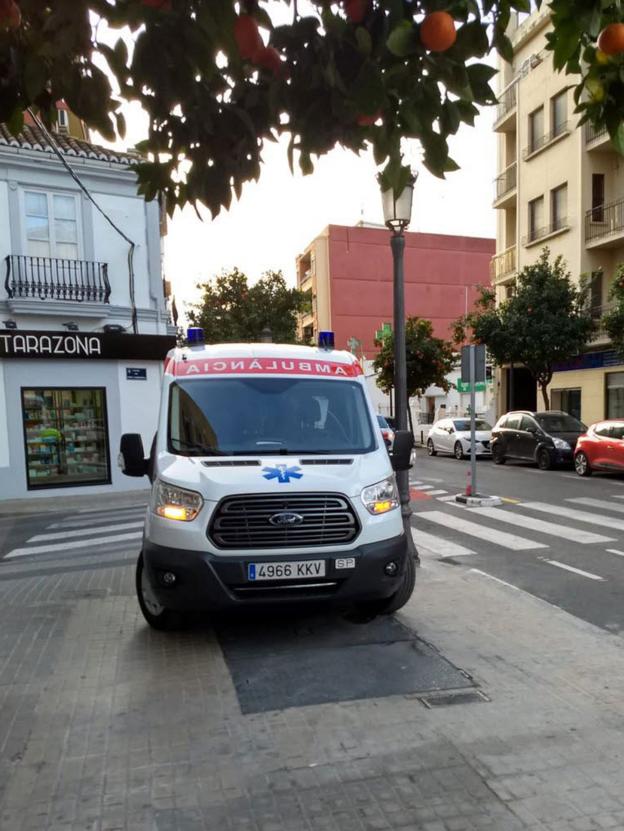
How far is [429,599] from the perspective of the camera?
6031mm

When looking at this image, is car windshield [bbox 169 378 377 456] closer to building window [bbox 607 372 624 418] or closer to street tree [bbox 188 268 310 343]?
building window [bbox 607 372 624 418]

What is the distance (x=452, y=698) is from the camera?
3898 millimetres

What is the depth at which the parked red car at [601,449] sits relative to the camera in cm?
1570

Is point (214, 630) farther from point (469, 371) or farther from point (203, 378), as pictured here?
point (469, 371)

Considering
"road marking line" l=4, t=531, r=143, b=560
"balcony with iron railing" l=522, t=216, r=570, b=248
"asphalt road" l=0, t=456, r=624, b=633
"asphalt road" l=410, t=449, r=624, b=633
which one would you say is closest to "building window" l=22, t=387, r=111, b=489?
"asphalt road" l=0, t=456, r=624, b=633

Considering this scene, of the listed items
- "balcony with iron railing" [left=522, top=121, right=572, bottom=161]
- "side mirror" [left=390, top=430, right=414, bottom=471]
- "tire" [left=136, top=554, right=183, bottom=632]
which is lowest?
"tire" [left=136, top=554, right=183, bottom=632]

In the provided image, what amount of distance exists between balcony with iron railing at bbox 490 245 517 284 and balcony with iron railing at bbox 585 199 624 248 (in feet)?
16.3

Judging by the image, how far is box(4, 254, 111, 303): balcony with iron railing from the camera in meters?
14.5

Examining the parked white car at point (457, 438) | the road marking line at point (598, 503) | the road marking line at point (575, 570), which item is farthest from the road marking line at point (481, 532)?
the parked white car at point (457, 438)

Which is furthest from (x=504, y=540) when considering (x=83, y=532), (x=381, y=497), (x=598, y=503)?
(x=83, y=532)

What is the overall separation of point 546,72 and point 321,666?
27.6 metres

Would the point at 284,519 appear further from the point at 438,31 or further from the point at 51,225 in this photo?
the point at 51,225

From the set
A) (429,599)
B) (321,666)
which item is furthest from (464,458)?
(321,666)

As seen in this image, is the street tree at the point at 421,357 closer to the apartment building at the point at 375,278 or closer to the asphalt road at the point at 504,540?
the apartment building at the point at 375,278
